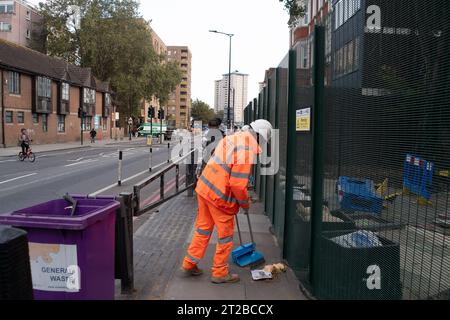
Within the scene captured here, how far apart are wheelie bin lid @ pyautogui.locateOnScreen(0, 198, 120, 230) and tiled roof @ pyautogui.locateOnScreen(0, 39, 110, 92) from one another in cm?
3338

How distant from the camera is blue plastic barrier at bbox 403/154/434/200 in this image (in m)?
2.49

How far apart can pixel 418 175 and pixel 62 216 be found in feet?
8.35

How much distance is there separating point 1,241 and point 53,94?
44819 millimetres

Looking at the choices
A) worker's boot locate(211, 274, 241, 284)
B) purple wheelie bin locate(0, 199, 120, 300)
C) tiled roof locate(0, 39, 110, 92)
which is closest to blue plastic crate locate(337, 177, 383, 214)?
worker's boot locate(211, 274, 241, 284)

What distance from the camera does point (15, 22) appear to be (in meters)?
65.6

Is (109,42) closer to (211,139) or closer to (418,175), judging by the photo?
(211,139)

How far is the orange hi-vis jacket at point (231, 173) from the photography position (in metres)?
4.57

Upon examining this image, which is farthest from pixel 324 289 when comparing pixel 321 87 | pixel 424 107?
pixel 424 107

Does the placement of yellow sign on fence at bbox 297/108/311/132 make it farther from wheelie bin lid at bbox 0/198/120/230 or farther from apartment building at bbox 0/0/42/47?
apartment building at bbox 0/0/42/47

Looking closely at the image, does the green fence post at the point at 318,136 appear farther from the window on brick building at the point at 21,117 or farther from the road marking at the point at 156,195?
Result: the window on brick building at the point at 21,117

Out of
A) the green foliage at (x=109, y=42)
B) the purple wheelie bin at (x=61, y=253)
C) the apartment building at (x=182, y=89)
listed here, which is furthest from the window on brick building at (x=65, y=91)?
the apartment building at (x=182, y=89)

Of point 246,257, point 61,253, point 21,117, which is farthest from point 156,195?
point 21,117

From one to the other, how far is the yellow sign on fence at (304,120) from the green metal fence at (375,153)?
3 centimetres
